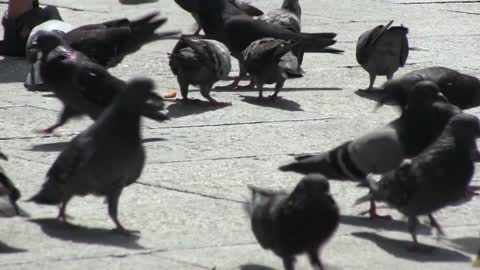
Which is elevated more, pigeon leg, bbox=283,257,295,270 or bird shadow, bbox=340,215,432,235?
pigeon leg, bbox=283,257,295,270

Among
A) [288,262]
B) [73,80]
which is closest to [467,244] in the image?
[288,262]

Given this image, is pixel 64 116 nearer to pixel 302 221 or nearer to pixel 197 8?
pixel 197 8

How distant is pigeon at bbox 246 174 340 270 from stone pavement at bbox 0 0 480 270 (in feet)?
1.11

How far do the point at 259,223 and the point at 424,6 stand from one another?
11.0 meters

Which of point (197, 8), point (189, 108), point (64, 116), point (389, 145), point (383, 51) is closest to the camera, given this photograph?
point (389, 145)

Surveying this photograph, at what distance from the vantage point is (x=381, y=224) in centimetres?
774

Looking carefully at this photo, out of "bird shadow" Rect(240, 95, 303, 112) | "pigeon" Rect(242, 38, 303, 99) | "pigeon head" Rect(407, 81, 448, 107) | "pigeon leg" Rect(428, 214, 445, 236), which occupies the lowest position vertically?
"bird shadow" Rect(240, 95, 303, 112)

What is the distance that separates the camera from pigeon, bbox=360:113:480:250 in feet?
23.0

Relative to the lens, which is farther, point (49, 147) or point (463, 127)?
point (49, 147)

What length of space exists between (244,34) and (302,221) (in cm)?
620

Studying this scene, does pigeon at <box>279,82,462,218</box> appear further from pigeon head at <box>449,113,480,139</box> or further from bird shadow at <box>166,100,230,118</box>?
bird shadow at <box>166,100,230,118</box>

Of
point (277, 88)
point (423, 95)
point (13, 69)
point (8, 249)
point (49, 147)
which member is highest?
point (423, 95)

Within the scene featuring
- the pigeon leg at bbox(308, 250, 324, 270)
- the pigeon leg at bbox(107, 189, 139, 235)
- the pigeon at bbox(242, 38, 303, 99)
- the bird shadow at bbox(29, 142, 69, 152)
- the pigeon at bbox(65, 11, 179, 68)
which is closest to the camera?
the pigeon leg at bbox(308, 250, 324, 270)

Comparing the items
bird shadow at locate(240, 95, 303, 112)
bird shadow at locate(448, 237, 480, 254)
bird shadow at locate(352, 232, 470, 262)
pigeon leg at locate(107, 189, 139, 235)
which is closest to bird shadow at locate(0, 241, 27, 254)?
pigeon leg at locate(107, 189, 139, 235)
